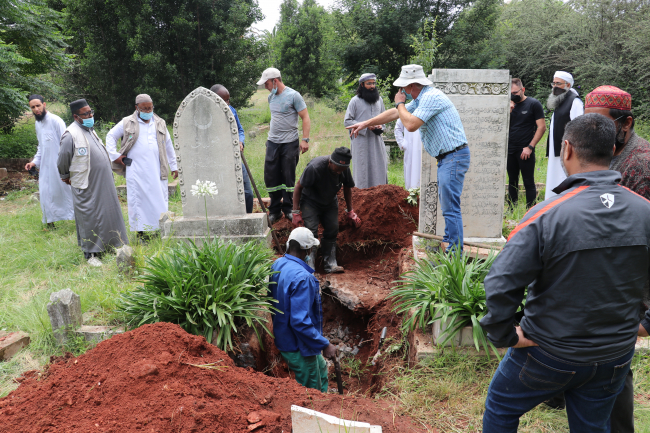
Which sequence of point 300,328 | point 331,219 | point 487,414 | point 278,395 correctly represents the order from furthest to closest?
point 331,219, point 300,328, point 278,395, point 487,414

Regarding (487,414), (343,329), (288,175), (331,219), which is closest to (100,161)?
(288,175)

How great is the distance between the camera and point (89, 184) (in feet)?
18.7

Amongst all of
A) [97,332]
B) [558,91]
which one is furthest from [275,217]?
[558,91]

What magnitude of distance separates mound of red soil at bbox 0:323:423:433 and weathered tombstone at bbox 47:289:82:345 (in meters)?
0.64

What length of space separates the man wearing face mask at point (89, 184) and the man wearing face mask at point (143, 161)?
345 millimetres

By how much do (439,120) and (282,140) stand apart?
2706 mm

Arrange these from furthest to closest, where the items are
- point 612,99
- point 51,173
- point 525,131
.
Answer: point 51,173
point 525,131
point 612,99

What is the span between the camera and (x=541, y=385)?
1975 mm

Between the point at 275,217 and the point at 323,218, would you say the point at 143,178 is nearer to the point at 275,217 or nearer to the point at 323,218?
the point at 275,217

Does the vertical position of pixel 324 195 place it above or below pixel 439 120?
below

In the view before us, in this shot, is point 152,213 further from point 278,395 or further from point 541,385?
point 541,385

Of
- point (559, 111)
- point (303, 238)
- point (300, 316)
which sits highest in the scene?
point (559, 111)

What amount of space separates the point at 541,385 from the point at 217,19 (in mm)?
14585

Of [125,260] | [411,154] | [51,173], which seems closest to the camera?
[125,260]
